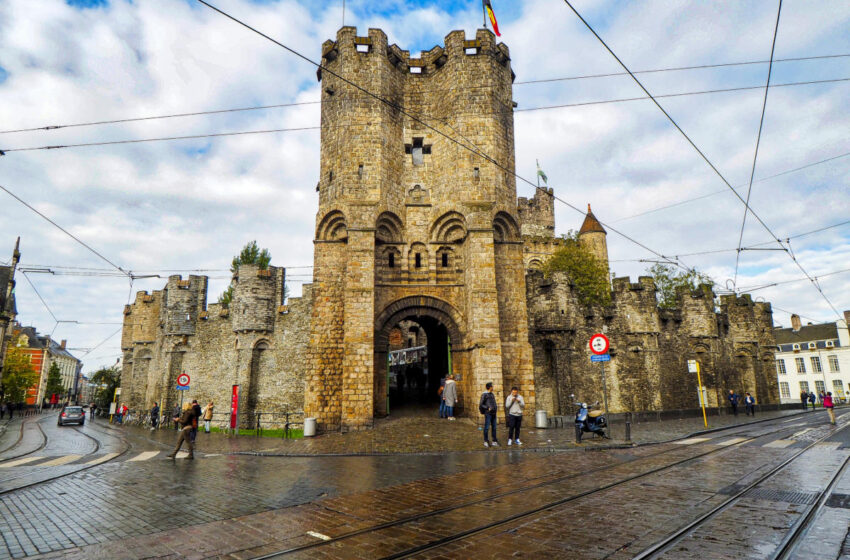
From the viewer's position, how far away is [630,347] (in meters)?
23.0

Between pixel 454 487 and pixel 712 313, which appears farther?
pixel 712 313

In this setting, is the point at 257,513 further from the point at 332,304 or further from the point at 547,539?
the point at 332,304

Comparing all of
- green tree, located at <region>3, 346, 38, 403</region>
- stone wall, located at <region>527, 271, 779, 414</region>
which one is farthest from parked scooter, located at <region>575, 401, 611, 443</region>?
green tree, located at <region>3, 346, 38, 403</region>

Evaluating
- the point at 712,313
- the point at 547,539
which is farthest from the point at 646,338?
the point at 547,539

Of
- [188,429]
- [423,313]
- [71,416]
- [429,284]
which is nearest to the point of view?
[188,429]

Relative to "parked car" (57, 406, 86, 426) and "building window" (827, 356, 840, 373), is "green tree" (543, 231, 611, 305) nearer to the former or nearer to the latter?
"parked car" (57, 406, 86, 426)

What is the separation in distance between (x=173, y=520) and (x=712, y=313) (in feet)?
93.1

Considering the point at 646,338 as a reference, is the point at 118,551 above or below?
below

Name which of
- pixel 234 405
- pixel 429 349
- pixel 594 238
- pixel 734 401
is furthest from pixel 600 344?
pixel 594 238

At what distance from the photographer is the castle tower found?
141 feet

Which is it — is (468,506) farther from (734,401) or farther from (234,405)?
(734,401)

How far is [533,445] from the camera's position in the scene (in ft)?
38.6

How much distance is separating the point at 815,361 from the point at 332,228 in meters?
61.1

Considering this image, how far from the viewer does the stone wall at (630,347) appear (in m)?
21.0
